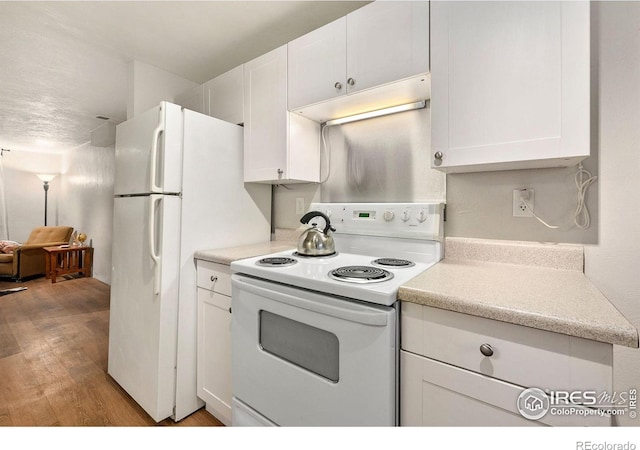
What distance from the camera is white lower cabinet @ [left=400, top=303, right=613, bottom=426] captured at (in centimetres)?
71

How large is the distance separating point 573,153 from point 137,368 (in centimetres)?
233

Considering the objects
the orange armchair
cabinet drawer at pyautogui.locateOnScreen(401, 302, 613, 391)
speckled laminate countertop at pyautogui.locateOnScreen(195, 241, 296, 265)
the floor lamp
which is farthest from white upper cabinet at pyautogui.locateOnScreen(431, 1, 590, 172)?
the floor lamp

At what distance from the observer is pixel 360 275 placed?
111 centimetres

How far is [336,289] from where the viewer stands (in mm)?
1021

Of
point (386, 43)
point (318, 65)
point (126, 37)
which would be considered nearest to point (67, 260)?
point (126, 37)

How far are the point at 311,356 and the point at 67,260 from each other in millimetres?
5744

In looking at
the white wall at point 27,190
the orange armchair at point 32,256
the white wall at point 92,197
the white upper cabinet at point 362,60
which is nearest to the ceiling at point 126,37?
the white upper cabinet at point 362,60

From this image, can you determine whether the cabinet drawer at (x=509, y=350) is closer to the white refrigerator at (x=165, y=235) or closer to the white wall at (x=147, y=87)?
the white refrigerator at (x=165, y=235)

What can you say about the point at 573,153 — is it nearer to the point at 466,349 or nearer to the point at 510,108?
the point at 510,108

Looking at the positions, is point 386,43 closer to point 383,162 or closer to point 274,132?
point 383,162

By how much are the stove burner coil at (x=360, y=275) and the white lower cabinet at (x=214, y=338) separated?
69 cm

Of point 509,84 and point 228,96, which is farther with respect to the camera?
point 228,96

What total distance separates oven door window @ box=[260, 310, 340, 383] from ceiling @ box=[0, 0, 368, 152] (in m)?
1.79

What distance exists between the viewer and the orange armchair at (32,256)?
4.68 meters
